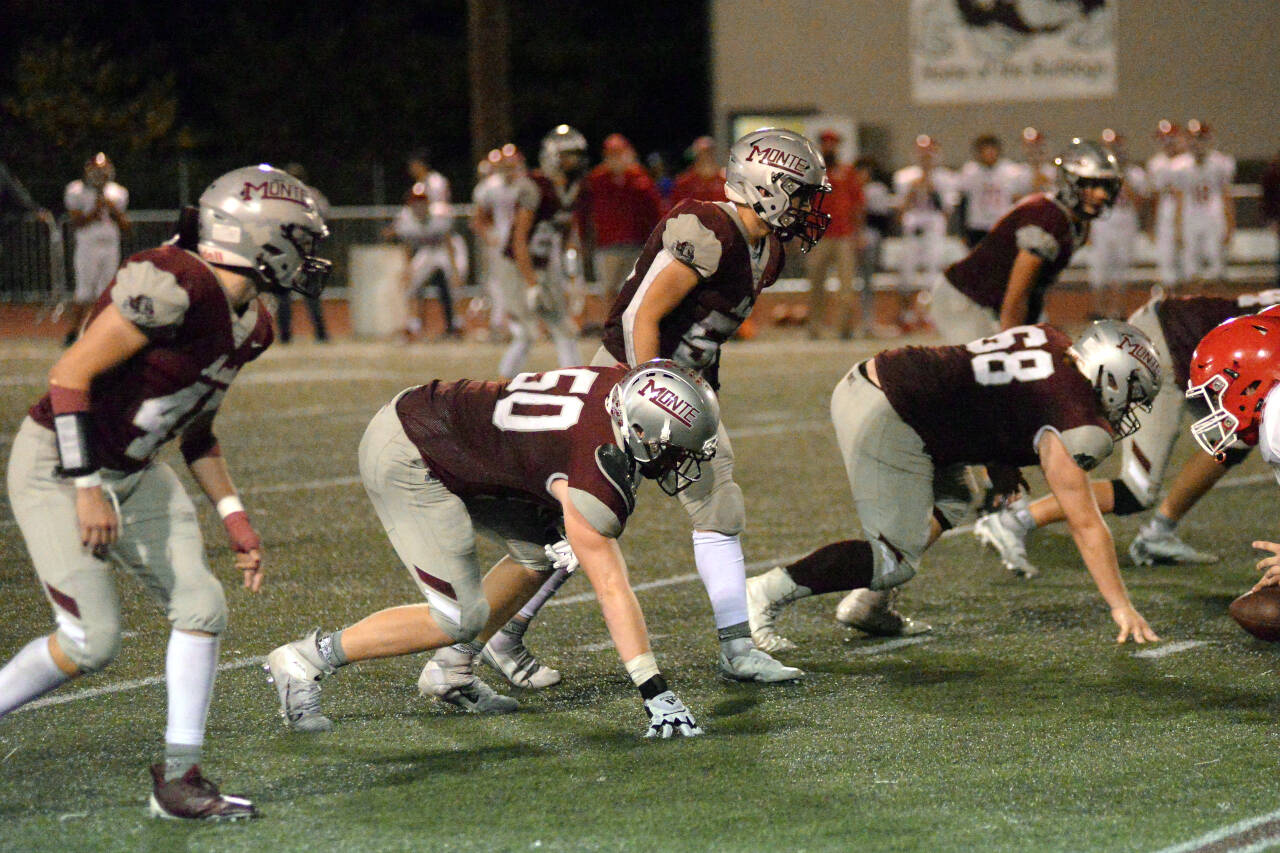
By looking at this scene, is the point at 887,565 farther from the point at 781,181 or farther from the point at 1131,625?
the point at 781,181

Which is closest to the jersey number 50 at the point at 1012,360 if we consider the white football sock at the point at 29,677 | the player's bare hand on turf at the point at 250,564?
the player's bare hand on turf at the point at 250,564

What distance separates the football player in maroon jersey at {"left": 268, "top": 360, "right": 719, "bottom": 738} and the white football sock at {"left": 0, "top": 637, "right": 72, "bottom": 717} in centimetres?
72

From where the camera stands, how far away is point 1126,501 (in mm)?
6141

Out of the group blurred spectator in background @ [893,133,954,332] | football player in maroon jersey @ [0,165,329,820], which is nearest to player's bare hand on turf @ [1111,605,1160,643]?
football player in maroon jersey @ [0,165,329,820]

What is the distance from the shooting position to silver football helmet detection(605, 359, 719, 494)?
4047 mm

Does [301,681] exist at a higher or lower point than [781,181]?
lower

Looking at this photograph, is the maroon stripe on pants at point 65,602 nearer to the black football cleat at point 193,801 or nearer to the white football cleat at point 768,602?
the black football cleat at point 193,801

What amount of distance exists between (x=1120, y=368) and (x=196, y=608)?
272cm

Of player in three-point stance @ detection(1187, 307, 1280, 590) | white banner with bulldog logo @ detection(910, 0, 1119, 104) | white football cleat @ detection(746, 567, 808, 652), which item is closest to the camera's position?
player in three-point stance @ detection(1187, 307, 1280, 590)

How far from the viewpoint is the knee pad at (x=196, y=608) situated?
369 centimetres

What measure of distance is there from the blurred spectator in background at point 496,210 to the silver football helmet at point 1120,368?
26.8 feet

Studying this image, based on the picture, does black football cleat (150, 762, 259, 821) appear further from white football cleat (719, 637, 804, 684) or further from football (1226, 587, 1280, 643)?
football (1226, 587, 1280, 643)

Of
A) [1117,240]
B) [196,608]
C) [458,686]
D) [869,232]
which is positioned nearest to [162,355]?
[196,608]

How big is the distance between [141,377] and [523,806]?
1247 mm
